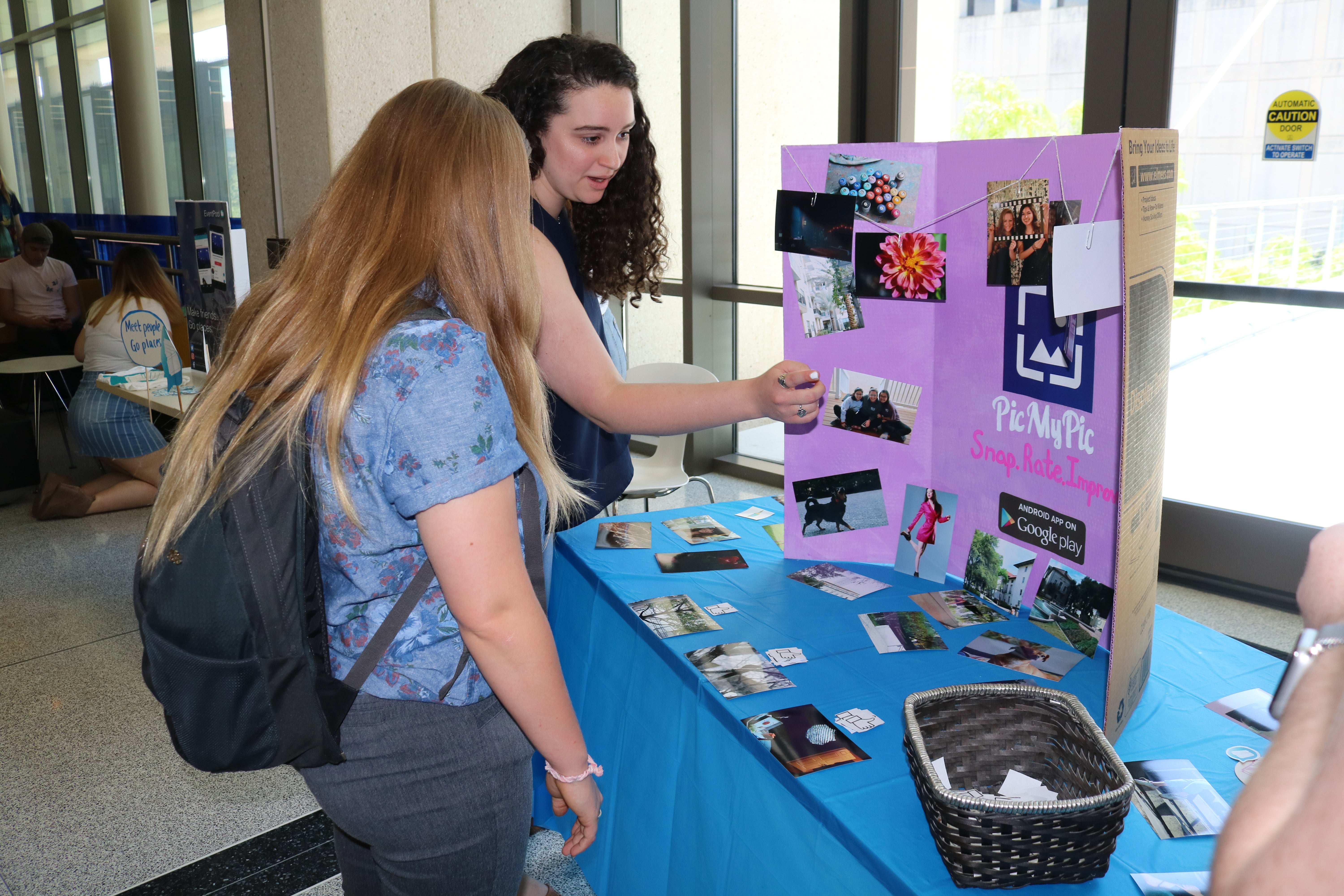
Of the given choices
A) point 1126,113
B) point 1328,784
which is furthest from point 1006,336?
point 1126,113

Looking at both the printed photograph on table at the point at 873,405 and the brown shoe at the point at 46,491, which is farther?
the brown shoe at the point at 46,491

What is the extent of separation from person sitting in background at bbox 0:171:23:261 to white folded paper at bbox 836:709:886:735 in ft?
24.2

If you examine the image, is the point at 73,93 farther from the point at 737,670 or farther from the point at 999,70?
the point at 737,670

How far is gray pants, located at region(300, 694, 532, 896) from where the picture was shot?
1055 millimetres

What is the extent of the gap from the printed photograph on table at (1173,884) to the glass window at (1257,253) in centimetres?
226

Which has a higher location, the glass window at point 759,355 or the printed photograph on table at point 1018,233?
the printed photograph on table at point 1018,233

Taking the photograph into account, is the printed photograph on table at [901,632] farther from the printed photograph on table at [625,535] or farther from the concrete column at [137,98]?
the concrete column at [137,98]

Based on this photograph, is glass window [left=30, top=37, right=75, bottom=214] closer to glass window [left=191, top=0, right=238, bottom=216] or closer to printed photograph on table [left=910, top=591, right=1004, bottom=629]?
glass window [left=191, top=0, right=238, bottom=216]

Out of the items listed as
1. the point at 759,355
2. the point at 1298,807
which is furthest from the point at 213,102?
the point at 1298,807

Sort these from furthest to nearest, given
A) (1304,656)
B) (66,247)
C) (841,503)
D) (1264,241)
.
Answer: (66,247) < (1264,241) < (841,503) < (1304,656)

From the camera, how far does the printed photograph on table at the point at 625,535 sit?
194 cm

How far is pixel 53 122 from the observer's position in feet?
26.6

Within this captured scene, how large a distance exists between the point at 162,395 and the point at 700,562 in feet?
9.56

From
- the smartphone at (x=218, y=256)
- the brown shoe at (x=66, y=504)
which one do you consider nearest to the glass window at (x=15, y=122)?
the brown shoe at (x=66, y=504)
